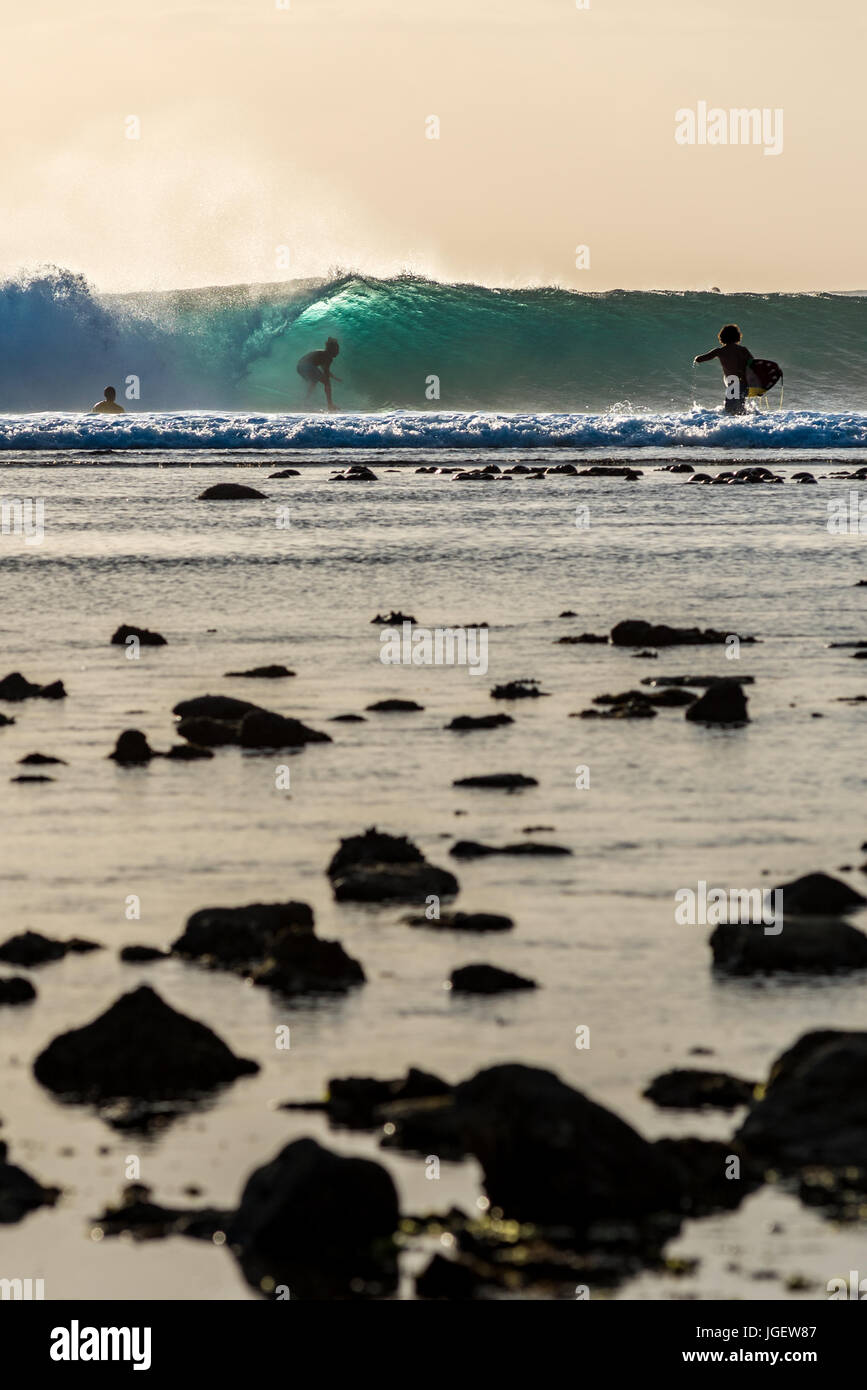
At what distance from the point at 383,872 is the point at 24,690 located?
6406 millimetres

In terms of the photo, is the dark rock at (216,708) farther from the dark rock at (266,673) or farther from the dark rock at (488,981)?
the dark rock at (488,981)

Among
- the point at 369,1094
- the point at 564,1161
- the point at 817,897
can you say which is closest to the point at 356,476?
the point at 817,897

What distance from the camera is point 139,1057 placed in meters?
7.29

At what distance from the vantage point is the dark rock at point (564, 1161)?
6.27 m

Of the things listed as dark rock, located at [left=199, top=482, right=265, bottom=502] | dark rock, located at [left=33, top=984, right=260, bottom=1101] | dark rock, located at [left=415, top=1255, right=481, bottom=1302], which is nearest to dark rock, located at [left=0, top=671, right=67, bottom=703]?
dark rock, located at [left=33, top=984, right=260, bottom=1101]

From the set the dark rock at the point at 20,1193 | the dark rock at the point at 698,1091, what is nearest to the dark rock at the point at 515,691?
the dark rock at the point at 698,1091

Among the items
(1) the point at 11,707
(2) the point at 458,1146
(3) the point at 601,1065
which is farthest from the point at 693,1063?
(1) the point at 11,707

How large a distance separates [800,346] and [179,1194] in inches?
3457

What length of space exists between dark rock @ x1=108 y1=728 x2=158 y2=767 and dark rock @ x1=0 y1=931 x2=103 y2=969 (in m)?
4.11

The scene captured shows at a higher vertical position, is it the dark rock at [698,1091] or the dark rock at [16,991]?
the dark rock at [16,991]

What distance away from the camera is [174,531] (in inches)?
1205

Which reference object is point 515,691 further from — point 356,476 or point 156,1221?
point 356,476

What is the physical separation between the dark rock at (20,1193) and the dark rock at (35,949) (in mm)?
2214
